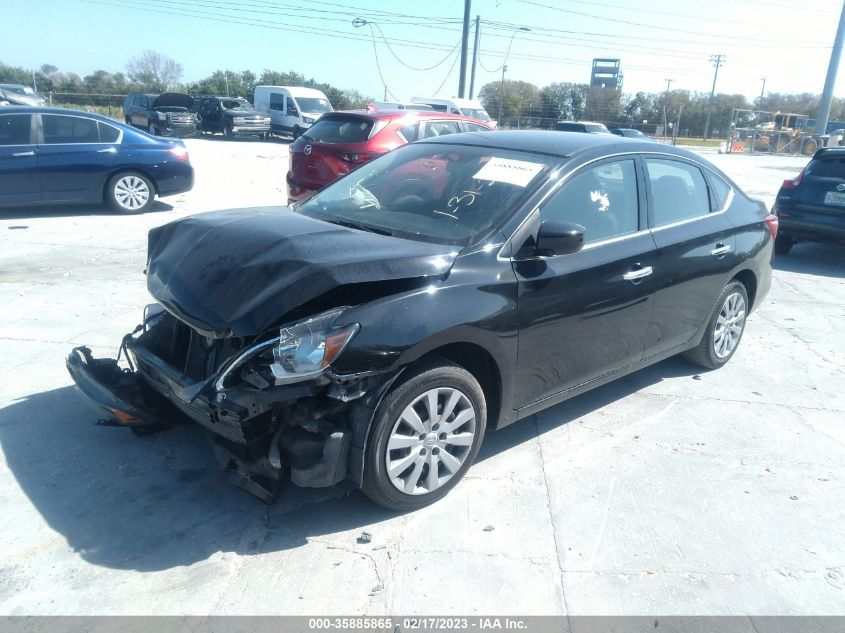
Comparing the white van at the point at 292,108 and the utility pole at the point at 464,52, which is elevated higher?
the utility pole at the point at 464,52

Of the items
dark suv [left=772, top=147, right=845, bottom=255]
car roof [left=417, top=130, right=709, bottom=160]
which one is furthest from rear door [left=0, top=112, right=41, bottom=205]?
dark suv [left=772, top=147, right=845, bottom=255]

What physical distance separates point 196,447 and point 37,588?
1217 mm

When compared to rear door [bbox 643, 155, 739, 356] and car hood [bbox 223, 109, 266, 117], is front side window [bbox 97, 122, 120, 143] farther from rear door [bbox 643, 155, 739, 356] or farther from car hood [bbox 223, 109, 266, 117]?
car hood [bbox 223, 109, 266, 117]

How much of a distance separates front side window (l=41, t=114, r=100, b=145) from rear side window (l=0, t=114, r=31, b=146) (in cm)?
22

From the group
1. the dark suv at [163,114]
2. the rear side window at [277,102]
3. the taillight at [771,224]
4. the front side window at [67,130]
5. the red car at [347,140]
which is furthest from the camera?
→ the rear side window at [277,102]

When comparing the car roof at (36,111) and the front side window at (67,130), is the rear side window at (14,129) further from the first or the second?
the front side window at (67,130)

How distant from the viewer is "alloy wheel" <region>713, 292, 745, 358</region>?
5.30 meters

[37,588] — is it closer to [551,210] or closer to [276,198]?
[551,210]

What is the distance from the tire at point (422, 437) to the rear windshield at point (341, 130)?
620 cm

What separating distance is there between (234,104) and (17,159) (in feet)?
67.4

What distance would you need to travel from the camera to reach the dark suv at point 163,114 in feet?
82.2

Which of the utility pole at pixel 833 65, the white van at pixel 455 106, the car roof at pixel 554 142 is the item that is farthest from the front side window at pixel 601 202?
the utility pole at pixel 833 65

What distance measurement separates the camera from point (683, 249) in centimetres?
461

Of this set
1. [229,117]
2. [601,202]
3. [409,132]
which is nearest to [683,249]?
Result: [601,202]
